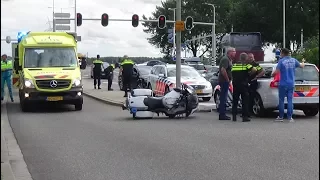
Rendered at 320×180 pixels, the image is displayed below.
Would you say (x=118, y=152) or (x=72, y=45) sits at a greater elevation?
(x=72, y=45)

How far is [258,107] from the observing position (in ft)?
47.9

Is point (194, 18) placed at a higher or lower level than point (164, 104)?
higher

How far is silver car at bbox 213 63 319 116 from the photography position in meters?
13.8

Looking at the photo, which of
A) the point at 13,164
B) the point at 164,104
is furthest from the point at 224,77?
the point at 13,164

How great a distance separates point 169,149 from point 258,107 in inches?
230

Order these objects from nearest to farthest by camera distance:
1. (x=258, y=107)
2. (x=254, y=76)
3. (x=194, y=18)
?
(x=254, y=76), (x=258, y=107), (x=194, y=18)

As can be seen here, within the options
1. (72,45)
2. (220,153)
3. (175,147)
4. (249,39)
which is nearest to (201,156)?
(220,153)

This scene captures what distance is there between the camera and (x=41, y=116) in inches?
638

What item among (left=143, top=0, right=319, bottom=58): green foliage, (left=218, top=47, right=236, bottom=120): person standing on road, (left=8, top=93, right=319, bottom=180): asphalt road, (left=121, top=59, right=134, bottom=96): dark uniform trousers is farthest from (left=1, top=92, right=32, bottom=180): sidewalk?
(left=143, top=0, right=319, bottom=58): green foliage

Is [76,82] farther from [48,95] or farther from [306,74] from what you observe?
[306,74]

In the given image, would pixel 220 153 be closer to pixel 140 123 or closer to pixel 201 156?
pixel 201 156

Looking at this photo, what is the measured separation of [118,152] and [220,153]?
1.72m

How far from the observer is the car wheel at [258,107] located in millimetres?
14473

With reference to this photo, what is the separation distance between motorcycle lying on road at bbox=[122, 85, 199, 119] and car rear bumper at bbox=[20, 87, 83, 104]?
345 cm
